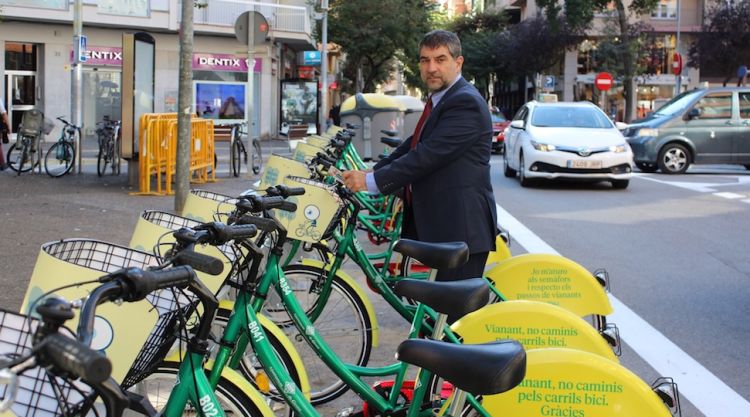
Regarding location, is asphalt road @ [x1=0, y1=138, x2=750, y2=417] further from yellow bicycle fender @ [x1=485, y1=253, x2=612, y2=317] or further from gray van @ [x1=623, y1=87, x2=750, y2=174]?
gray van @ [x1=623, y1=87, x2=750, y2=174]

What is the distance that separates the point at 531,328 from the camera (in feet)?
12.4

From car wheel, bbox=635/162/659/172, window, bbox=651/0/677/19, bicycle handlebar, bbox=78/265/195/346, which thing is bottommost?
bicycle handlebar, bbox=78/265/195/346

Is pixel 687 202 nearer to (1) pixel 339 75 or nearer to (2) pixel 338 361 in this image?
(2) pixel 338 361

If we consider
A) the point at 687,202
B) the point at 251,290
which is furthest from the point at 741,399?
the point at 687,202

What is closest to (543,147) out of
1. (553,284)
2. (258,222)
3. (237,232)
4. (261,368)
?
(553,284)

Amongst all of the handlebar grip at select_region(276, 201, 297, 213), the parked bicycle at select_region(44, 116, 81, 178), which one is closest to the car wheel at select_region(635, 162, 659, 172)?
the parked bicycle at select_region(44, 116, 81, 178)

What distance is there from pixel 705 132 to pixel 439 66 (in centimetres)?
1697

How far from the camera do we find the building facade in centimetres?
3161

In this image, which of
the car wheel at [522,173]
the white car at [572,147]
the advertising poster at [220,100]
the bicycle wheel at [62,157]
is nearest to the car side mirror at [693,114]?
the white car at [572,147]

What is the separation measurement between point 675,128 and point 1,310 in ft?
63.3

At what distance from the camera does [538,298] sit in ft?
16.0

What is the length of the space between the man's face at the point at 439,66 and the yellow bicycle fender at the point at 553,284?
1.12 metres

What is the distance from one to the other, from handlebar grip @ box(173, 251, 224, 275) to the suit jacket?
2.26 metres

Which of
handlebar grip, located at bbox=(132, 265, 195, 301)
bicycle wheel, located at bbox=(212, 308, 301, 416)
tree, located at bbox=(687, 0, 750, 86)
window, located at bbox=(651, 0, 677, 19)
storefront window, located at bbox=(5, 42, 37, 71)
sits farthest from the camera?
window, located at bbox=(651, 0, 677, 19)
